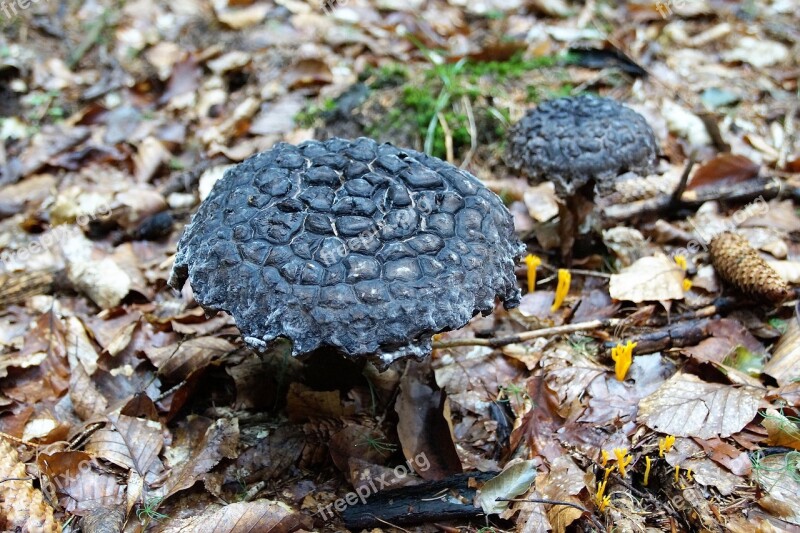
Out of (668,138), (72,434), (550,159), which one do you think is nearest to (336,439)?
(72,434)

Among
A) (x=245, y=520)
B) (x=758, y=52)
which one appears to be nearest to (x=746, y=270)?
(x=245, y=520)

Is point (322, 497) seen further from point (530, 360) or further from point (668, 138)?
point (668, 138)

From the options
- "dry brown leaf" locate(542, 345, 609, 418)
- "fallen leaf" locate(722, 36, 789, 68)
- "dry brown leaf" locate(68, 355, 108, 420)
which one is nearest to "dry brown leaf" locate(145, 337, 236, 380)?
"dry brown leaf" locate(68, 355, 108, 420)

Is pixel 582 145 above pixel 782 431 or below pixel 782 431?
above

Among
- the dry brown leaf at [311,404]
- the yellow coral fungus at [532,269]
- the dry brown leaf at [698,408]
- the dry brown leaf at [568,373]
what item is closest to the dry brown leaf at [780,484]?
the dry brown leaf at [698,408]

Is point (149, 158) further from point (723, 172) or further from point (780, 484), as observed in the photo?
point (780, 484)

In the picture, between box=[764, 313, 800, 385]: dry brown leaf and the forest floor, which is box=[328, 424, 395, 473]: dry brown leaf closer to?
the forest floor
